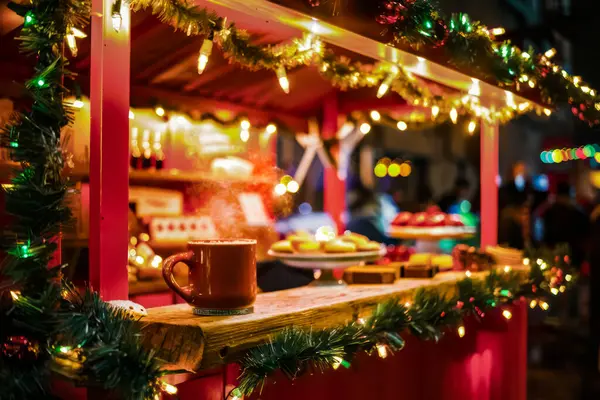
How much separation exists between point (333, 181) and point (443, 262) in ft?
8.69

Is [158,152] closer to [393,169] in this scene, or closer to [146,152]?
[146,152]

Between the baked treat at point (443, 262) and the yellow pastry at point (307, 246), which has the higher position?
the yellow pastry at point (307, 246)

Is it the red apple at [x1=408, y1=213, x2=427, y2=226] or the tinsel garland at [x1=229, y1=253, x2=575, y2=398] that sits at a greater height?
the red apple at [x1=408, y1=213, x2=427, y2=226]

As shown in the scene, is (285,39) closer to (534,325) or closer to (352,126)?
(352,126)

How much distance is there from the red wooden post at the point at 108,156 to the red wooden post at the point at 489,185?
308cm

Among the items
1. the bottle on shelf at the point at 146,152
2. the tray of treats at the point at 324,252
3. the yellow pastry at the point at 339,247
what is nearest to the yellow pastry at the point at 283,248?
the tray of treats at the point at 324,252

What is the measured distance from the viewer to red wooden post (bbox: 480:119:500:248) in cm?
457

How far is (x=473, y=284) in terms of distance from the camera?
300 cm

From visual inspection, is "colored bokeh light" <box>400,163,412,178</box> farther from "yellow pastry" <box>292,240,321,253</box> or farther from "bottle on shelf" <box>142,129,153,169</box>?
"yellow pastry" <box>292,240,321,253</box>

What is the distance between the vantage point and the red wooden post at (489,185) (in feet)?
15.0

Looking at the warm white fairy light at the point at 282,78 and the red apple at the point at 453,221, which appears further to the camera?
the red apple at the point at 453,221

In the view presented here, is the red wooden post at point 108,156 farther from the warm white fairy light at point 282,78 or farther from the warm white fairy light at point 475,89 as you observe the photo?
the warm white fairy light at point 475,89

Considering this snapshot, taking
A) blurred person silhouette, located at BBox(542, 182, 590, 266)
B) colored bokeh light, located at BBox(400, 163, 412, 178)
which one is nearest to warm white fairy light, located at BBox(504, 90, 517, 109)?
blurred person silhouette, located at BBox(542, 182, 590, 266)

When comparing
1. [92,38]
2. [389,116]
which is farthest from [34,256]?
[389,116]
